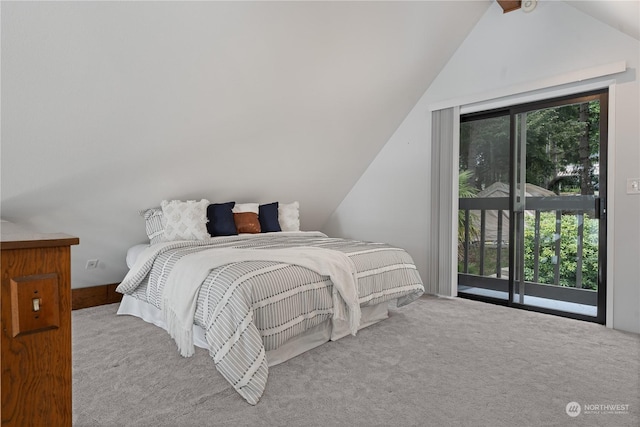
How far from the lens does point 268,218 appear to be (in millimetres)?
3807

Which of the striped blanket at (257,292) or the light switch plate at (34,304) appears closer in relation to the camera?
the light switch plate at (34,304)

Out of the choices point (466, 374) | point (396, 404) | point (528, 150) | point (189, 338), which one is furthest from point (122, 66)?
point (528, 150)

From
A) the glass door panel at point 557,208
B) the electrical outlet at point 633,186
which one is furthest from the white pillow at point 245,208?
A: the electrical outlet at point 633,186

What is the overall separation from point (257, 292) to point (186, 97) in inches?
61.1

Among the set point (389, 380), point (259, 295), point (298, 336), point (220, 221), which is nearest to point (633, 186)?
point (389, 380)

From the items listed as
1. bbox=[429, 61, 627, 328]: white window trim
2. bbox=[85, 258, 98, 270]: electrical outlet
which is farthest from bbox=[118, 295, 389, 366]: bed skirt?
bbox=[429, 61, 627, 328]: white window trim

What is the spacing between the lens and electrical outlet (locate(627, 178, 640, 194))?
2713mm

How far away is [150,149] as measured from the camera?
9.24 ft

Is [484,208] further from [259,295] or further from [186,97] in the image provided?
[186,97]

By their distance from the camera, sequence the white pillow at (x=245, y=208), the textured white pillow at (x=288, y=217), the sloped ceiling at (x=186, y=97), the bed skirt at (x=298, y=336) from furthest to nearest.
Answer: the textured white pillow at (x=288, y=217) → the white pillow at (x=245, y=208) → the bed skirt at (x=298, y=336) → the sloped ceiling at (x=186, y=97)

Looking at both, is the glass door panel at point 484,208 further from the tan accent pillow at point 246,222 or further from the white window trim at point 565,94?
the tan accent pillow at point 246,222

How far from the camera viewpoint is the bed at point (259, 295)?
1.83 meters

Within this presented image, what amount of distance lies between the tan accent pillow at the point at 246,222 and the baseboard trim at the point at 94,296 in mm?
1302

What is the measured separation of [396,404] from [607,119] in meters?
2.80
